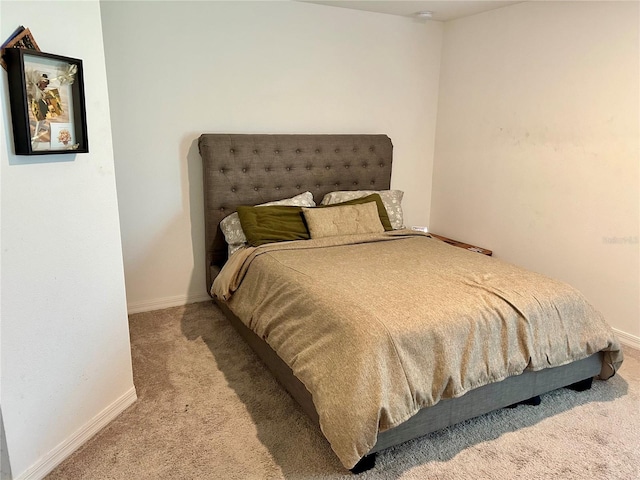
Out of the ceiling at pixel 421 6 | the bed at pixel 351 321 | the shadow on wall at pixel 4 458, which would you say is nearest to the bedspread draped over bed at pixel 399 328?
the bed at pixel 351 321

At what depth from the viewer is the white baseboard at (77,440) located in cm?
181

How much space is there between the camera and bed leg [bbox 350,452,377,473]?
1.88m

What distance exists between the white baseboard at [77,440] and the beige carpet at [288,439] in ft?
0.09

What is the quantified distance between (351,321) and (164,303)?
1967 millimetres

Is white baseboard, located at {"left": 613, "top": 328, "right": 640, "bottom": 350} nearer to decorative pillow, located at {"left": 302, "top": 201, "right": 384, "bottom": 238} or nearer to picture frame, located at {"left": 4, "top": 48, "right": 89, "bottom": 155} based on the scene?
decorative pillow, located at {"left": 302, "top": 201, "right": 384, "bottom": 238}

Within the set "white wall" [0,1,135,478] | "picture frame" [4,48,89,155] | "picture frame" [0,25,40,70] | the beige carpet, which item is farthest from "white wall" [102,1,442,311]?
"picture frame" [0,25,40,70]

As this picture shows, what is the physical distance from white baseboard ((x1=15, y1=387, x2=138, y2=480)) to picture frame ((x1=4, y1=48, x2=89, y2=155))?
113 cm

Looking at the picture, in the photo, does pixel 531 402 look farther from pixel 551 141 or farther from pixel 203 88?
pixel 203 88

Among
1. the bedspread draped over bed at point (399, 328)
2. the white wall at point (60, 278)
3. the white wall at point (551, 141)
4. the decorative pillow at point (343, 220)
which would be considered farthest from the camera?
the decorative pillow at point (343, 220)

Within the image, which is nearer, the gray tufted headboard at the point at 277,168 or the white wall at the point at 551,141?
the white wall at the point at 551,141

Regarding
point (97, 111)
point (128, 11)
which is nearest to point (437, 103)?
point (128, 11)

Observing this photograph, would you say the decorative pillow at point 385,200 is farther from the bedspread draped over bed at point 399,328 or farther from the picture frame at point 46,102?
the picture frame at point 46,102

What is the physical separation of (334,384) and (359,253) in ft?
3.80

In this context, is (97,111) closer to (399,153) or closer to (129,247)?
(129,247)
